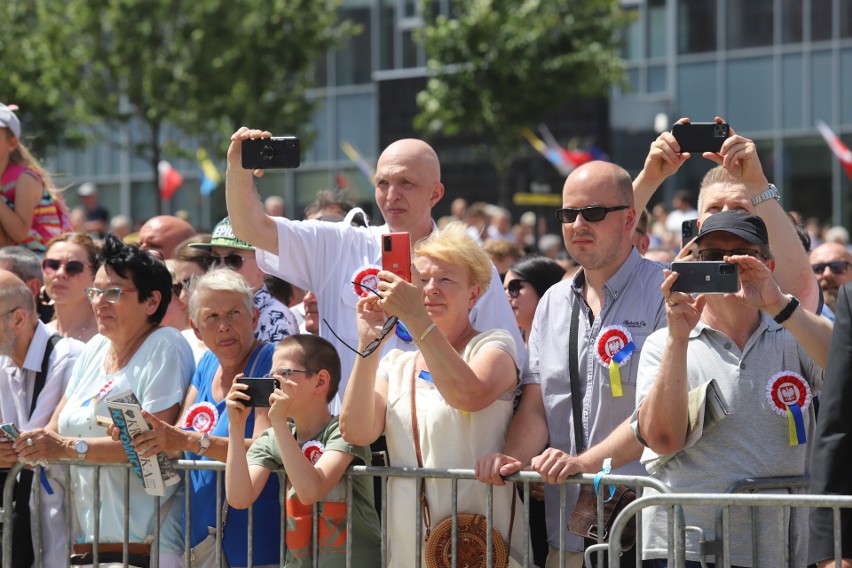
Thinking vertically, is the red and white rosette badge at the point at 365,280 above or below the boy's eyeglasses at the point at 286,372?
above

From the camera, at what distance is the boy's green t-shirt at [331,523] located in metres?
5.10

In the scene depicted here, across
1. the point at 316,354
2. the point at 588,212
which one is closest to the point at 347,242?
the point at 316,354

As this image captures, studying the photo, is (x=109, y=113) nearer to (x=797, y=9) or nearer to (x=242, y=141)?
(x=797, y=9)

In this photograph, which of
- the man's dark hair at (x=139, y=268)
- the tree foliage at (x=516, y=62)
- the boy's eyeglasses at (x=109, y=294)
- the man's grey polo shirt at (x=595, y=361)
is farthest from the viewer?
the tree foliage at (x=516, y=62)

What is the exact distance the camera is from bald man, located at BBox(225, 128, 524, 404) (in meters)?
5.60

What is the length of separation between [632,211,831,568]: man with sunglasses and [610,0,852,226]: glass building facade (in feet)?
68.6

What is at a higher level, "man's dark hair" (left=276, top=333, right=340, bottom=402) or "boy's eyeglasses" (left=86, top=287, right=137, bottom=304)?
"boy's eyeglasses" (left=86, top=287, right=137, bottom=304)

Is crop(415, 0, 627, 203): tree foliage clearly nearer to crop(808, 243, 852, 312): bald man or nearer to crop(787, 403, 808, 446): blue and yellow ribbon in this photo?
crop(808, 243, 852, 312): bald man

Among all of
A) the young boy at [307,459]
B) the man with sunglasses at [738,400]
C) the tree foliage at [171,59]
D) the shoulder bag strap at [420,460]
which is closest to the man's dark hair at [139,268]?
the young boy at [307,459]

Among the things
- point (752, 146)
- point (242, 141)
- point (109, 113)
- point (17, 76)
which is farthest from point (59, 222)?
point (17, 76)

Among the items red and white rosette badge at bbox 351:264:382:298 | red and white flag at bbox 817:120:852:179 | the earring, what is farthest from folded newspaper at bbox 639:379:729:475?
red and white flag at bbox 817:120:852:179

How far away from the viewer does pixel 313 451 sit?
515 cm

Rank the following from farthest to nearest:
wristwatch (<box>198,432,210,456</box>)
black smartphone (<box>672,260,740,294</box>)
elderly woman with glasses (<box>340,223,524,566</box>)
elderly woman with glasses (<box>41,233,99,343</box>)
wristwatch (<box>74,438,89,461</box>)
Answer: elderly woman with glasses (<box>41,233,99,343</box>) → wristwatch (<box>74,438,89,461</box>) → wristwatch (<box>198,432,210,456</box>) → elderly woman with glasses (<box>340,223,524,566</box>) → black smartphone (<box>672,260,740,294</box>)

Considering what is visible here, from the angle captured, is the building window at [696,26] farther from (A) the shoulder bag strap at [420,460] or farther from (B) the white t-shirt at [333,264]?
(A) the shoulder bag strap at [420,460]
